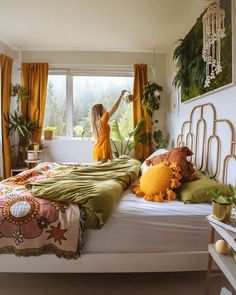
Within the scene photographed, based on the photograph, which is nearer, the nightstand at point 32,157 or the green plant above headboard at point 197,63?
the green plant above headboard at point 197,63

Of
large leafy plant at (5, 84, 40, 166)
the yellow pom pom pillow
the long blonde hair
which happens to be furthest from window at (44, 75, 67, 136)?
the yellow pom pom pillow

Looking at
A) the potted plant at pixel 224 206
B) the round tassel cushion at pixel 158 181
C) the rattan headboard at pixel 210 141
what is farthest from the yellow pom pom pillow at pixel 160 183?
the potted plant at pixel 224 206

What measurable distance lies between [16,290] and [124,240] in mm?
842

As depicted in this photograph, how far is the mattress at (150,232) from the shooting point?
1665mm

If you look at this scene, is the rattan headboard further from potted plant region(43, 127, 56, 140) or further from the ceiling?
potted plant region(43, 127, 56, 140)

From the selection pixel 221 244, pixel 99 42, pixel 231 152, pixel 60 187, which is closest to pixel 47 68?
pixel 99 42

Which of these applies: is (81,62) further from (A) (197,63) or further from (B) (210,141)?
(B) (210,141)

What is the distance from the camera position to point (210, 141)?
2312mm

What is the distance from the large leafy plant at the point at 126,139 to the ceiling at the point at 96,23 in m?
1.24

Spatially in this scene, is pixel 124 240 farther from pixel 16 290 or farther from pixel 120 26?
pixel 120 26

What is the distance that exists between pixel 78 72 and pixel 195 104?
231cm

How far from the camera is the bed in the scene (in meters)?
1.66

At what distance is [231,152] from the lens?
1919mm

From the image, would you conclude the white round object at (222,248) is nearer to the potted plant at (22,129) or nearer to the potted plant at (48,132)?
the potted plant at (22,129)
